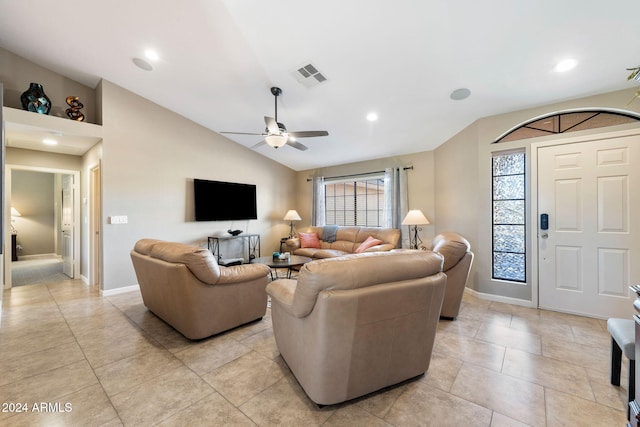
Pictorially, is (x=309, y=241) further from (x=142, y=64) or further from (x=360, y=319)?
(x=360, y=319)

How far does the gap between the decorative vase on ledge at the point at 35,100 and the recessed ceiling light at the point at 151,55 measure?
1.69 m

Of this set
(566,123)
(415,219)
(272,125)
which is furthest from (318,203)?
(566,123)

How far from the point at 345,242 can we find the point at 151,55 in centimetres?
466

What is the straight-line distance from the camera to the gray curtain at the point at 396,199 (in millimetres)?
5406

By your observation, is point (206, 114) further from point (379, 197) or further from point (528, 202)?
point (528, 202)

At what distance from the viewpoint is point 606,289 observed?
10.1 feet

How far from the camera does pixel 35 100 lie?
3.60 metres

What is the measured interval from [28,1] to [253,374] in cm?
450

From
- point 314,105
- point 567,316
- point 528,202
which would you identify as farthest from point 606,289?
point 314,105

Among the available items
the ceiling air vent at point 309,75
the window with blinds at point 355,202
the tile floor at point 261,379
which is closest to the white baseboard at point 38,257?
the tile floor at point 261,379

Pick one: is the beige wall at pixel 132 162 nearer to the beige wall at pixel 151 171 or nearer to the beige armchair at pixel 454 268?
the beige wall at pixel 151 171

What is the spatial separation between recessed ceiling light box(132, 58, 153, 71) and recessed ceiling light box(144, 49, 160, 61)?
14 cm

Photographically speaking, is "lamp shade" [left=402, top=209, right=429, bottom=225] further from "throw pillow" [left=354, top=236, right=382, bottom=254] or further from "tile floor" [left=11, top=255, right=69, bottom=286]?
"tile floor" [left=11, top=255, right=69, bottom=286]

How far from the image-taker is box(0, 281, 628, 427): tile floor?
5.29 ft
